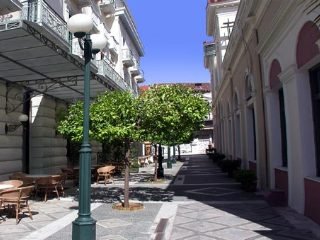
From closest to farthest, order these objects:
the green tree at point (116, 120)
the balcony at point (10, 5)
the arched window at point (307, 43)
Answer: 1. the arched window at point (307, 43)
2. the balcony at point (10, 5)
3. the green tree at point (116, 120)

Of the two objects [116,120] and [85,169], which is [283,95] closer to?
[116,120]

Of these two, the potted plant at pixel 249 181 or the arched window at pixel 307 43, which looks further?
the potted plant at pixel 249 181

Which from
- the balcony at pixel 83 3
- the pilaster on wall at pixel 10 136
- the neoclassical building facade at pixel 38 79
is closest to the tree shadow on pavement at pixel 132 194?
the pilaster on wall at pixel 10 136

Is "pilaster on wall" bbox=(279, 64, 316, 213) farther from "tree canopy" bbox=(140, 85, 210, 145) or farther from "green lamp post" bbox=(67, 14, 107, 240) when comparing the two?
Result: "green lamp post" bbox=(67, 14, 107, 240)

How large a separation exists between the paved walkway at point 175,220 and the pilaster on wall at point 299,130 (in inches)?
31.6

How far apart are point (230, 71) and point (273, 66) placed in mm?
11445

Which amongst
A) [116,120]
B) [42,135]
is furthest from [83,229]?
[42,135]

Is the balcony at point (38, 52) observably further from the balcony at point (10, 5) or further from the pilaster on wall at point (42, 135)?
the pilaster on wall at point (42, 135)

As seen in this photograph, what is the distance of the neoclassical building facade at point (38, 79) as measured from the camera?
11867 mm

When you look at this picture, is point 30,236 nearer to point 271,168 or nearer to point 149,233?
point 149,233

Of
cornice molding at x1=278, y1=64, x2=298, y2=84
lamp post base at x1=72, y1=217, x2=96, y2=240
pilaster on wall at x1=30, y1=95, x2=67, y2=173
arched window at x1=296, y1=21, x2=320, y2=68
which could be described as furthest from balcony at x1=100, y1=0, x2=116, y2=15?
lamp post base at x1=72, y1=217, x2=96, y2=240

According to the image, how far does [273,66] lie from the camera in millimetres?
12875

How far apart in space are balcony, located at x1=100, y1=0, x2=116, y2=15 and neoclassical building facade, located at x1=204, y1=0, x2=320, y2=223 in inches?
486

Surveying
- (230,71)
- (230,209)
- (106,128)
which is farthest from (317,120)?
(230,71)
